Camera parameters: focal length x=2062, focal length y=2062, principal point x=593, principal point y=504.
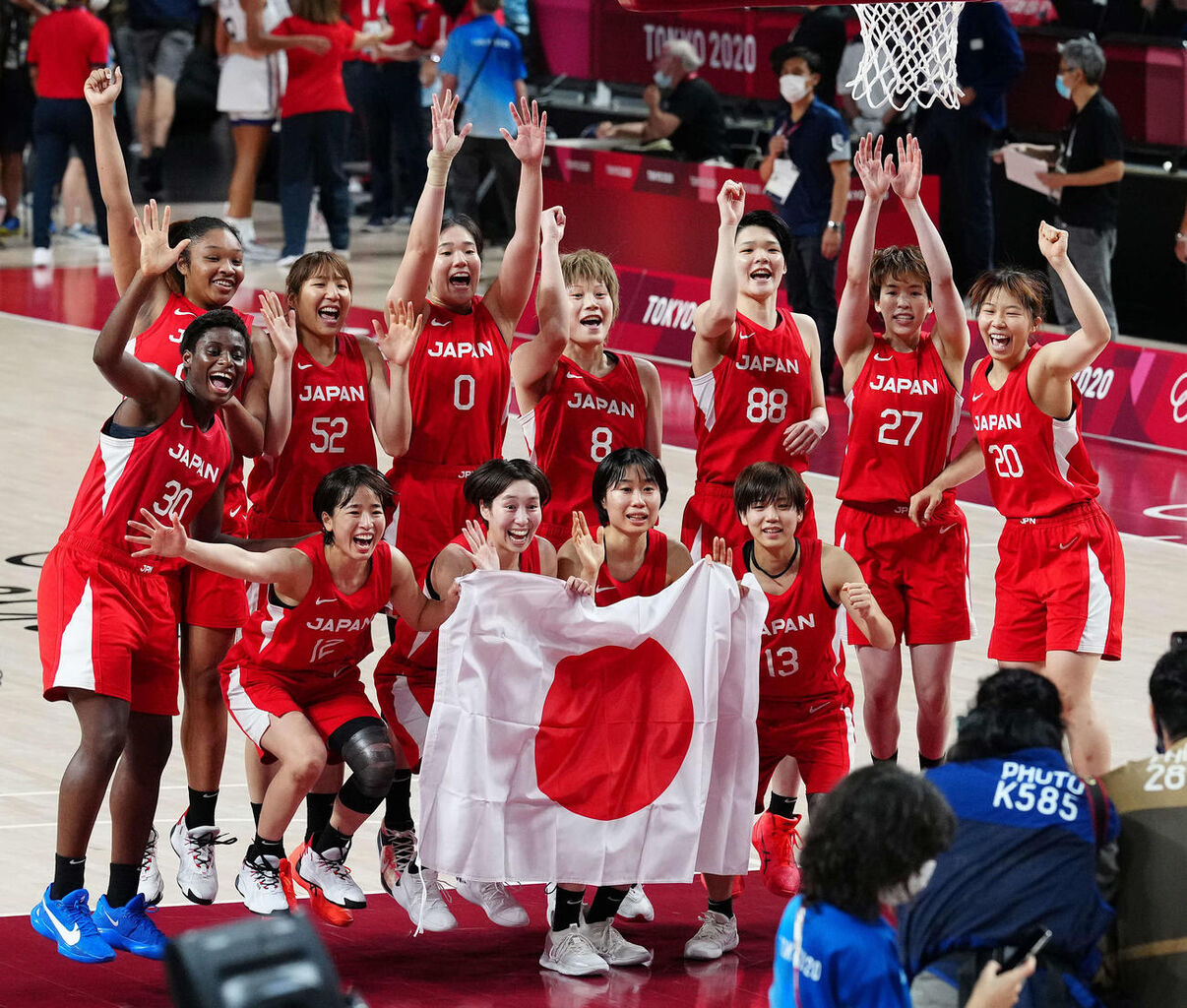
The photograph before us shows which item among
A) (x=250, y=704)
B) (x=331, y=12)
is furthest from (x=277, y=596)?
(x=331, y=12)

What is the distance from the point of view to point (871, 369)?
725cm

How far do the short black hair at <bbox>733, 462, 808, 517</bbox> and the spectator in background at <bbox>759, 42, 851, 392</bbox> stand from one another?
7740 mm

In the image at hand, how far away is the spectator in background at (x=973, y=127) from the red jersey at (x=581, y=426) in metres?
8.55

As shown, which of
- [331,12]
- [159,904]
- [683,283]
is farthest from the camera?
[331,12]

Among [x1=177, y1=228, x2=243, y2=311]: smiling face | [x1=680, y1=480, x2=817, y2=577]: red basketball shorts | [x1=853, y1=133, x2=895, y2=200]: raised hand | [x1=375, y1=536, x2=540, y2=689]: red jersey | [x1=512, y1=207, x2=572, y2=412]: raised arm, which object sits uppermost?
[x1=853, y1=133, x2=895, y2=200]: raised hand

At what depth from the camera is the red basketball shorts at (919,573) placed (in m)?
7.08

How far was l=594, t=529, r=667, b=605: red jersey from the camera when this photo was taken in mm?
6367

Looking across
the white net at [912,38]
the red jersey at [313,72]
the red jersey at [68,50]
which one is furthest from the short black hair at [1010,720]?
the red jersey at [68,50]

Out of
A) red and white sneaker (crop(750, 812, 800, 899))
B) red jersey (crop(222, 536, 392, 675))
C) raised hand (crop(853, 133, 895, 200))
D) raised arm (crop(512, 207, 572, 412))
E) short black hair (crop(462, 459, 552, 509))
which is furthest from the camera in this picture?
raised hand (crop(853, 133, 895, 200))

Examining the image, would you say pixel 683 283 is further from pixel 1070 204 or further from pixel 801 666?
pixel 801 666

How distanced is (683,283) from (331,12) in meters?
4.53

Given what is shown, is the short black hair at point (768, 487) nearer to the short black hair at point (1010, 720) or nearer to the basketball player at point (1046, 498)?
the basketball player at point (1046, 498)

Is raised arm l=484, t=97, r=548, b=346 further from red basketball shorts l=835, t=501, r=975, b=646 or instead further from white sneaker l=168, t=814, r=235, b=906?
white sneaker l=168, t=814, r=235, b=906

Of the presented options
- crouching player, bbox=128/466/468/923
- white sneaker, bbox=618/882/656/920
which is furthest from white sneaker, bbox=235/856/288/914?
white sneaker, bbox=618/882/656/920
